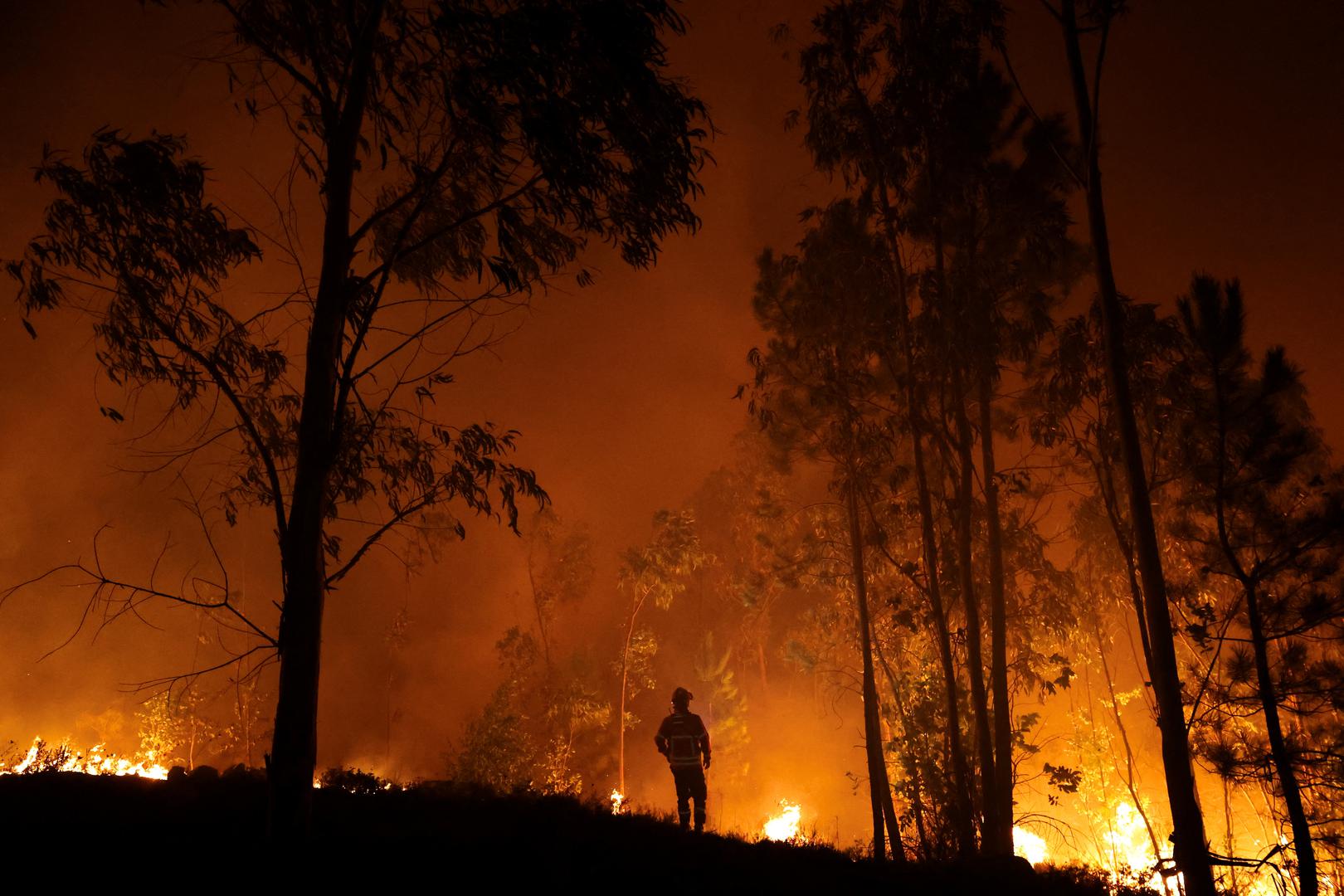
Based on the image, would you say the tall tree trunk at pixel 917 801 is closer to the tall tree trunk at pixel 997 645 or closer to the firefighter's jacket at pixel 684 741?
the tall tree trunk at pixel 997 645

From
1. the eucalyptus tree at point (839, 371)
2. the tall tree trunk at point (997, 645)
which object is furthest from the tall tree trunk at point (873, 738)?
the tall tree trunk at point (997, 645)

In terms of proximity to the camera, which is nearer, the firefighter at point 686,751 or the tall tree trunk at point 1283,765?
the tall tree trunk at point 1283,765

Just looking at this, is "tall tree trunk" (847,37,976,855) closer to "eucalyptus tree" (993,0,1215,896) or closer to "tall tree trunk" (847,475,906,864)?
"tall tree trunk" (847,475,906,864)

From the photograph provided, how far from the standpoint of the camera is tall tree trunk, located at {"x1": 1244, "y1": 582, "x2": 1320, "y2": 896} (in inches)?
234

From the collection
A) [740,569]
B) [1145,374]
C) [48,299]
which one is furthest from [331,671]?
[1145,374]

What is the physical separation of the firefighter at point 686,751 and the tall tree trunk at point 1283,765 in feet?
18.1

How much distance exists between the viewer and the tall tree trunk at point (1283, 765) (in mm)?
5940

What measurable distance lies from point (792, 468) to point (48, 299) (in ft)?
36.4

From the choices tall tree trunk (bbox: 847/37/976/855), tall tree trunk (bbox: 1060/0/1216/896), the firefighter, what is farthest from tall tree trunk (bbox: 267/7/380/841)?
tall tree trunk (bbox: 847/37/976/855)

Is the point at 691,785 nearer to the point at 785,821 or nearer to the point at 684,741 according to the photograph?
the point at 684,741

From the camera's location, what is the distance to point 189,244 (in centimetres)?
597

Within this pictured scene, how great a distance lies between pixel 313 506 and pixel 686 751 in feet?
18.0

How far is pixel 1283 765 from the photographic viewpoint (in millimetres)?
6348

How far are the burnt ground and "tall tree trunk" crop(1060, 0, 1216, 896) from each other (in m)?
0.98
